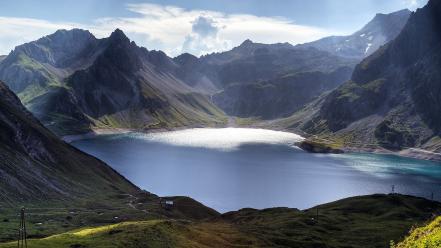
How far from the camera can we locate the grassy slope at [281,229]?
7825 centimetres

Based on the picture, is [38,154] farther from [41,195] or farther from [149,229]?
[149,229]

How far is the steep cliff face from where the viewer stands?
5418 inches

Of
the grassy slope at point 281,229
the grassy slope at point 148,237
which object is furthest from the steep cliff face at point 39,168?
the grassy slope at point 148,237

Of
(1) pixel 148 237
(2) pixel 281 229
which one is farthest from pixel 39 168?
(1) pixel 148 237

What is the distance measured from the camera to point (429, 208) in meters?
150

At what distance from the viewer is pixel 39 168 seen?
6127 inches

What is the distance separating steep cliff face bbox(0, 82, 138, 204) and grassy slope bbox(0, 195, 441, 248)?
37.2 meters

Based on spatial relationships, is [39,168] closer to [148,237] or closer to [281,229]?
[281,229]

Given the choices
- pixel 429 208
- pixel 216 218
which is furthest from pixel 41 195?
pixel 429 208

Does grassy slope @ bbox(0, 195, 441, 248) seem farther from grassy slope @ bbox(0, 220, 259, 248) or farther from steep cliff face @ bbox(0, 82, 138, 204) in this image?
steep cliff face @ bbox(0, 82, 138, 204)

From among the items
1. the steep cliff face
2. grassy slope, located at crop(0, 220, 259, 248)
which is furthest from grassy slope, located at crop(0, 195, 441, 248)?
the steep cliff face

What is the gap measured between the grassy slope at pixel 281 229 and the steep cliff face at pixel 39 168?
3718cm

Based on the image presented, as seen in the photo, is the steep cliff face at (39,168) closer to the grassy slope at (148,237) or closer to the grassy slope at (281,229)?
the grassy slope at (281,229)

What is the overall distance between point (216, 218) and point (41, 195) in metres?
53.2
